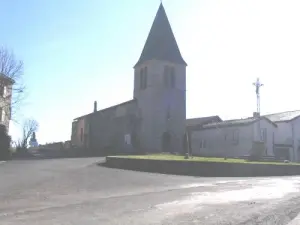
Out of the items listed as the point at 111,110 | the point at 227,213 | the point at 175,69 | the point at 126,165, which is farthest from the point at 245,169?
the point at 111,110

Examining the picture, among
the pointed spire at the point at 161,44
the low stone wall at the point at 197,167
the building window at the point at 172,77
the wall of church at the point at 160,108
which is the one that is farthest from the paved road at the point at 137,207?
the pointed spire at the point at 161,44

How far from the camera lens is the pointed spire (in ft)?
186

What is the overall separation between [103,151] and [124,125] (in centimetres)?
1064

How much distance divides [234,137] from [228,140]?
1159 mm

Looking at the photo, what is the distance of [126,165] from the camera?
2627 cm

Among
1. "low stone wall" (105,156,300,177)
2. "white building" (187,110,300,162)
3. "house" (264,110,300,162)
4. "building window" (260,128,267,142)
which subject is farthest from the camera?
"house" (264,110,300,162)

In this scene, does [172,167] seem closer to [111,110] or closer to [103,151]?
[103,151]

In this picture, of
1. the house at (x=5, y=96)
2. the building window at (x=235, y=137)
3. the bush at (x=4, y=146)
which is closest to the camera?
the bush at (x=4, y=146)

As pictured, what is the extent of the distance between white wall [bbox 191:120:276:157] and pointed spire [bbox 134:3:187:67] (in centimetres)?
1150

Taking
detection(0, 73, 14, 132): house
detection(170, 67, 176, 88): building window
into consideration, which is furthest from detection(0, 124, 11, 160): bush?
detection(170, 67, 176, 88): building window

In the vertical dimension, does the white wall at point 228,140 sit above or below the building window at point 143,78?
below

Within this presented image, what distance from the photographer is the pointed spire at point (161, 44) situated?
186 ft

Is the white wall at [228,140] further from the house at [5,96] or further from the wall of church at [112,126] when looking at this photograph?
the house at [5,96]

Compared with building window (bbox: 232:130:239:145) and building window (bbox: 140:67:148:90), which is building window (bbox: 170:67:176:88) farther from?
building window (bbox: 232:130:239:145)
